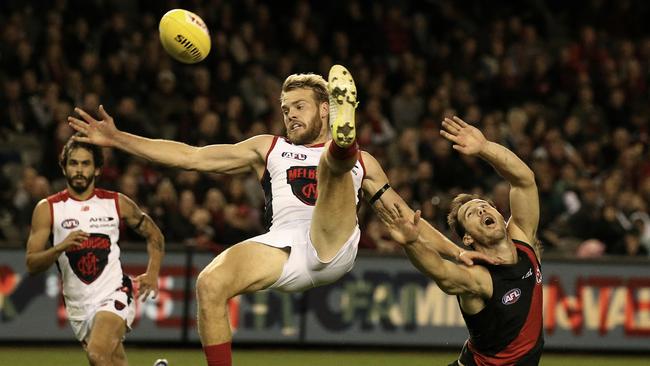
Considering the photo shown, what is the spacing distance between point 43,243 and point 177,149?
1.78 meters

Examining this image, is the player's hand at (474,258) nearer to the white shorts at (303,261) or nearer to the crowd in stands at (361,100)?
the white shorts at (303,261)

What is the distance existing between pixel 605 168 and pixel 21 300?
854 cm

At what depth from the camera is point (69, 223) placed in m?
9.19

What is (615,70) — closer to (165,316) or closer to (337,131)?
(165,316)

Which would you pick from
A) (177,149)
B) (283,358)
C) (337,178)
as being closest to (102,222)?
(177,149)

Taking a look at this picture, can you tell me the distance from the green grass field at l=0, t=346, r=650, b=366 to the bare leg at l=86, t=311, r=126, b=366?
3977 millimetres

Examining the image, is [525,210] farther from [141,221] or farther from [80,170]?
[80,170]

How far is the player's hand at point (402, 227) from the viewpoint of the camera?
721cm

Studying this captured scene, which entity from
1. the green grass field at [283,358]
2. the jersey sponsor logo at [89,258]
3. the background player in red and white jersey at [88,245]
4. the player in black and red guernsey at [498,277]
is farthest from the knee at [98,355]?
the green grass field at [283,358]

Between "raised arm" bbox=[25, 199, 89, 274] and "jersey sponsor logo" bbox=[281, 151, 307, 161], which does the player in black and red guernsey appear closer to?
"jersey sponsor logo" bbox=[281, 151, 307, 161]

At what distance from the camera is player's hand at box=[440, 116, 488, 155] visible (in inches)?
312

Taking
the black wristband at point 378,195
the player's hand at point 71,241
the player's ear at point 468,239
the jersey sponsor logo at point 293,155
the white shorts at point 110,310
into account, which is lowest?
the white shorts at point 110,310

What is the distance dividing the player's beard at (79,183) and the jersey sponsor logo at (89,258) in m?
0.36

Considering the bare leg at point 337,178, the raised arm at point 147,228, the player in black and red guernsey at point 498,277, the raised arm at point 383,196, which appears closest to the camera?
the bare leg at point 337,178
